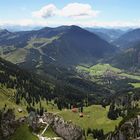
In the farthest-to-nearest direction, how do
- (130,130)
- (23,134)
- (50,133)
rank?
(50,133)
(23,134)
(130,130)

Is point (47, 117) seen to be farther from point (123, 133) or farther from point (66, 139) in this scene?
point (123, 133)

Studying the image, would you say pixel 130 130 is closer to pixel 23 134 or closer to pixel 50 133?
pixel 50 133

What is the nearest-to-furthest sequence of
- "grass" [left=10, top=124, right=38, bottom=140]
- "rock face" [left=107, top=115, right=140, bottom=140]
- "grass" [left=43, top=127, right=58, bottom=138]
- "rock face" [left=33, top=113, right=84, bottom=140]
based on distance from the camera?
"rock face" [left=107, top=115, right=140, bottom=140] → "grass" [left=10, top=124, right=38, bottom=140] → "grass" [left=43, top=127, right=58, bottom=138] → "rock face" [left=33, top=113, right=84, bottom=140]

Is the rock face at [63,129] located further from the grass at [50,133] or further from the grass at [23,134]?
the grass at [23,134]

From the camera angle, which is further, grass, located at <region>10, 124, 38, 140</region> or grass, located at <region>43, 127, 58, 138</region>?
grass, located at <region>43, 127, 58, 138</region>

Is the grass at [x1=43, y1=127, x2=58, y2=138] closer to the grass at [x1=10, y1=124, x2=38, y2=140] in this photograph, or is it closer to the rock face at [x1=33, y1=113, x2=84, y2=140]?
the rock face at [x1=33, y1=113, x2=84, y2=140]

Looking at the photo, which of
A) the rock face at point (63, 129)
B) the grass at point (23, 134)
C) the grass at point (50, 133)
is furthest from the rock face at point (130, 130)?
the grass at point (23, 134)

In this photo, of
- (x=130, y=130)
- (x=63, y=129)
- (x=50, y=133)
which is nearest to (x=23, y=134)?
(x=50, y=133)

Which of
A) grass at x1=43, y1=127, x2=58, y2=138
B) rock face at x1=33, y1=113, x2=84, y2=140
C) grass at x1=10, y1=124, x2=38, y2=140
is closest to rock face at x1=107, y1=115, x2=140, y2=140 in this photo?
grass at x1=43, y1=127, x2=58, y2=138
